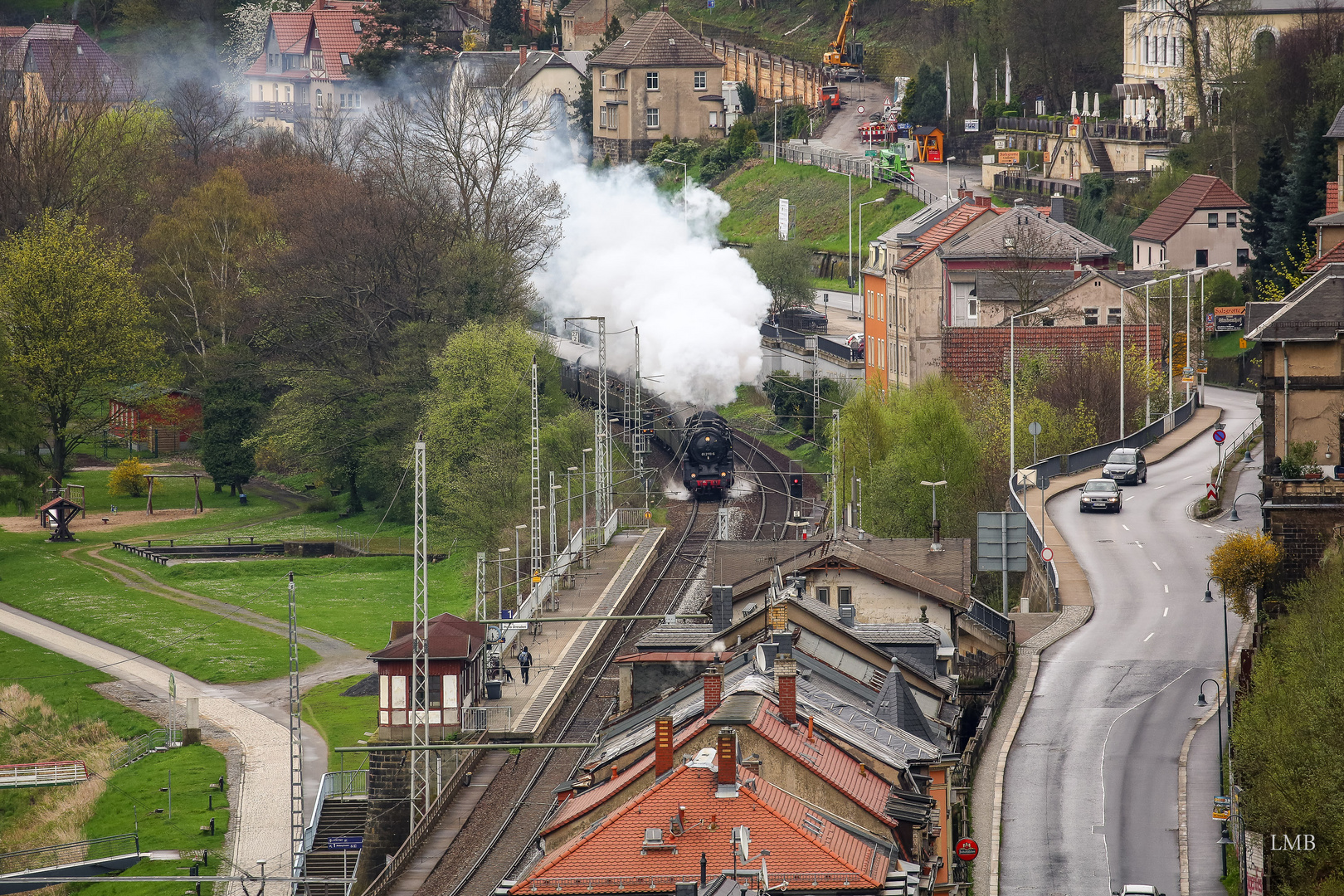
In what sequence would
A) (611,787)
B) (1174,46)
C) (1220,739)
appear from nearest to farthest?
(611,787), (1220,739), (1174,46)

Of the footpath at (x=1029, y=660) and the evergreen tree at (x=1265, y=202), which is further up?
the evergreen tree at (x=1265, y=202)

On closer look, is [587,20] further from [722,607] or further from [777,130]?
[722,607]

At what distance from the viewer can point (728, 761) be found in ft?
109

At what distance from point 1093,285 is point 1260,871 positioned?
52.8 m

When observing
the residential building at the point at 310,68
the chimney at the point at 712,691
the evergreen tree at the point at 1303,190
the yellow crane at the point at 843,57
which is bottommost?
the chimney at the point at 712,691

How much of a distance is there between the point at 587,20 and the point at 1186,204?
92.2 m

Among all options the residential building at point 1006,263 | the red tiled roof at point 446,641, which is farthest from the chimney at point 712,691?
the residential building at point 1006,263

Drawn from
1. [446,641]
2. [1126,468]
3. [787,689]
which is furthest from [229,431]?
[787,689]

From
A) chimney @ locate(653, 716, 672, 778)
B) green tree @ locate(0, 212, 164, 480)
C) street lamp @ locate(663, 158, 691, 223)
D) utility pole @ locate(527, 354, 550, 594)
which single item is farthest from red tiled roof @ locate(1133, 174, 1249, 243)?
chimney @ locate(653, 716, 672, 778)

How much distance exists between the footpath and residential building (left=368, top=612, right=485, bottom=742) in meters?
15.5

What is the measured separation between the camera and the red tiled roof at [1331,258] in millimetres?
61188

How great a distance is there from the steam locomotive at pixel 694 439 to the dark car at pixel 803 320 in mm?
16607

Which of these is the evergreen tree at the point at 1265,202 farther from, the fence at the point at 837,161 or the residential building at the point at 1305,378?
the residential building at the point at 1305,378

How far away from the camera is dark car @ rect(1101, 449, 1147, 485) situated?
232 ft
